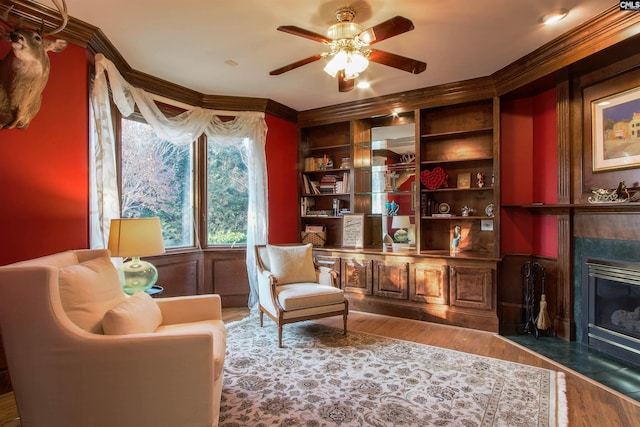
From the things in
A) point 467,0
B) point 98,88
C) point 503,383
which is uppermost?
point 467,0

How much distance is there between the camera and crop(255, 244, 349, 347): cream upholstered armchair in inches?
127

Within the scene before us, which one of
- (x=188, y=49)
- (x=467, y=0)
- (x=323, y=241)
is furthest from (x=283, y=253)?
(x=467, y=0)

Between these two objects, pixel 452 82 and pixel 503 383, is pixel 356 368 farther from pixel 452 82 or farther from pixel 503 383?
pixel 452 82

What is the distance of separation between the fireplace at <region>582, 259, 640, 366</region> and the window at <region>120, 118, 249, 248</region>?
3737 mm

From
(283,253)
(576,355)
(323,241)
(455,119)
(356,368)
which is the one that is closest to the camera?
(356,368)

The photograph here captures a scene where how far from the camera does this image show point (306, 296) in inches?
128

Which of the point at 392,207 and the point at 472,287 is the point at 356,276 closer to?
the point at 392,207

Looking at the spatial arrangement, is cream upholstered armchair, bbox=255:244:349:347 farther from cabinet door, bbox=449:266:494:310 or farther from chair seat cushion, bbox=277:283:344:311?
cabinet door, bbox=449:266:494:310

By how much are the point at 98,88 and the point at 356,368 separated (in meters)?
3.06

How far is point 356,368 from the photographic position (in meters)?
2.70

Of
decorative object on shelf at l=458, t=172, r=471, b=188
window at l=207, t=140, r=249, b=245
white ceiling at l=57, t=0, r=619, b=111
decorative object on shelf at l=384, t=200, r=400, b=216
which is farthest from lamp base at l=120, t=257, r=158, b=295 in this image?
decorative object on shelf at l=458, t=172, r=471, b=188

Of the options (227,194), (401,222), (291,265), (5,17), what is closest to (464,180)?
(401,222)

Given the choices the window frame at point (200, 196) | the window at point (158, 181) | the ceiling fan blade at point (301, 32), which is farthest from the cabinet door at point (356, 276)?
the ceiling fan blade at point (301, 32)

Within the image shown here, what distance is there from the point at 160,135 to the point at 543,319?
4280mm
